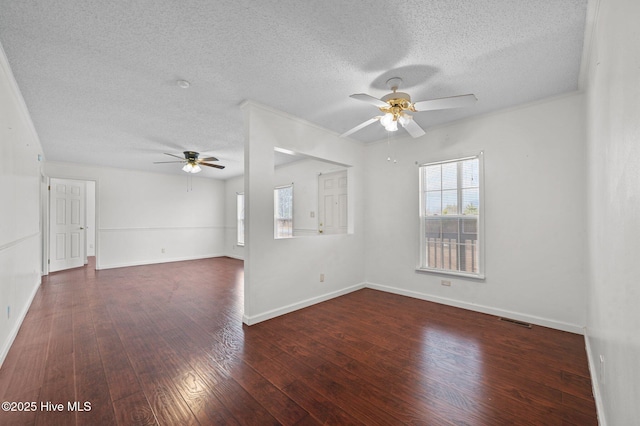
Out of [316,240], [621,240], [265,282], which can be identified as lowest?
[265,282]

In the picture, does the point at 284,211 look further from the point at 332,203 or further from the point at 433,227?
the point at 433,227

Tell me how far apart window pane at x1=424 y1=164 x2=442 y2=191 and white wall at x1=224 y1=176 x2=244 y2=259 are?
5691 mm

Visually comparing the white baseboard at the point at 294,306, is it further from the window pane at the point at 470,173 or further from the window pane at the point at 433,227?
the window pane at the point at 470,173

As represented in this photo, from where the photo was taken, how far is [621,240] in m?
1.15

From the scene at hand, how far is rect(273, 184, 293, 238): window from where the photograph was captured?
6371 mm

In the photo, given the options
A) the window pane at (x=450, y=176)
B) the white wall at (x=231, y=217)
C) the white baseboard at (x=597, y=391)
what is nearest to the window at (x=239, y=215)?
the white wall at (x=231, y=217)

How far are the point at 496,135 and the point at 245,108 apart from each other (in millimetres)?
3184

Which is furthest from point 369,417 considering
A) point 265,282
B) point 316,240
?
point 316,240

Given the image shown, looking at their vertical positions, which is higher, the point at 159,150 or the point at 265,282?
the point at 159,150

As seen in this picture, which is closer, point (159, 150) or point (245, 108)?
point (245, 108)

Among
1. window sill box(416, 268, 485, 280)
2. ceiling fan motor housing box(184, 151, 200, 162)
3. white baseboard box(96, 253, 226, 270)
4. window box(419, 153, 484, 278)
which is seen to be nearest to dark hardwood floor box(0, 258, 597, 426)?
window sill box(416, 268, 485, 280)

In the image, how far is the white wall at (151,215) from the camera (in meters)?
6.54

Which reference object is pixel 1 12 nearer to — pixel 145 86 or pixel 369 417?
pixel 145 86

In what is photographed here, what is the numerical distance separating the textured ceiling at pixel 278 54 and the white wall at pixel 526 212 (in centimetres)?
31
